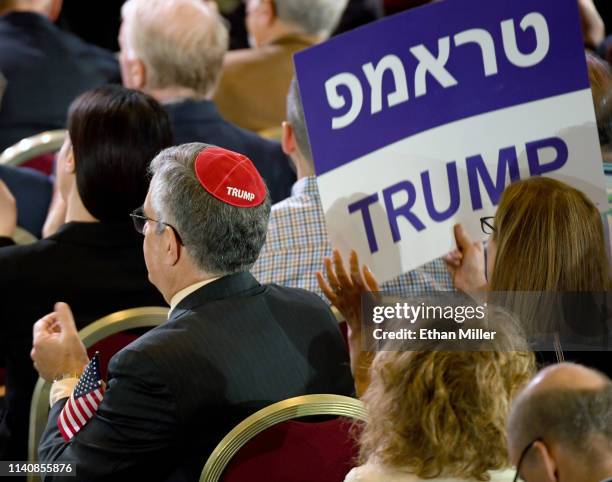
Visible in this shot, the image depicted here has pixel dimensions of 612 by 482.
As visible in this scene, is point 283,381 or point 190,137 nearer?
point 283,381

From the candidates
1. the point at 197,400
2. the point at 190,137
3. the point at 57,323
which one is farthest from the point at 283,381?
the point at 190,137

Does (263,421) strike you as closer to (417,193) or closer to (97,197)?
(417,193)

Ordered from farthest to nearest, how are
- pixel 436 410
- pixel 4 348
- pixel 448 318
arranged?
pixel 4 348, pixel 448 318, pixel 436 410

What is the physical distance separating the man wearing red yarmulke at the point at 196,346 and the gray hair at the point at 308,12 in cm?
Answer: 267

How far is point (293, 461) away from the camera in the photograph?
214cm

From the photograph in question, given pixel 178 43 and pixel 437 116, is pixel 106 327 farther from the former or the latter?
pixel 178 43

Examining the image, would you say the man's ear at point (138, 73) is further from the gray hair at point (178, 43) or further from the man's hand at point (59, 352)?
the man's hand at point (59, 352)

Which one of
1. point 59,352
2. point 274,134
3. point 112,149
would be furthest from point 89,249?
point 274,134

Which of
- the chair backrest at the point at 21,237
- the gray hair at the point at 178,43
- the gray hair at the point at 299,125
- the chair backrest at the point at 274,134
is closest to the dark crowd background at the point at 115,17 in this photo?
the chair backrest at the point at 274,134

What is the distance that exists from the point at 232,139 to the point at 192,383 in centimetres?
203

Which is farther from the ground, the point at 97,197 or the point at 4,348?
the point at 97,197

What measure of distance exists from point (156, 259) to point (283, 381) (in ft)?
1.33

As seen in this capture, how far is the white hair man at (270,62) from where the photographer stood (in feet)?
16.4

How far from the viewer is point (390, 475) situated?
6.69ft
